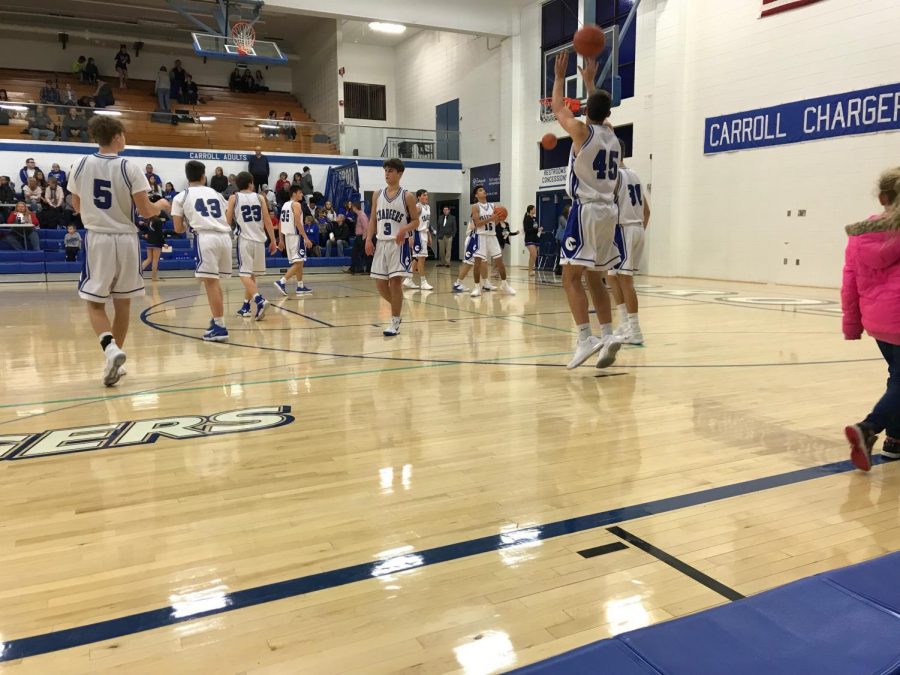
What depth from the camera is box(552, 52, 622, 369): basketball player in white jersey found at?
16.5ft

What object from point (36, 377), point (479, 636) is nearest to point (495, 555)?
point (479, 636)

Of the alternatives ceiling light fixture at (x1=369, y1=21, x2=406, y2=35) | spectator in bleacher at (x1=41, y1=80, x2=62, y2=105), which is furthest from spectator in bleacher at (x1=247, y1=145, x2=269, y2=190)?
ceiling light fixture at (x1=369, y1=21, x2=406, y2=35)

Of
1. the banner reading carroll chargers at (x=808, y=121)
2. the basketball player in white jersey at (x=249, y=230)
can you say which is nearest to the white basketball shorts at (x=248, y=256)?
the basketball player in white jersey at (x=249, y=230)

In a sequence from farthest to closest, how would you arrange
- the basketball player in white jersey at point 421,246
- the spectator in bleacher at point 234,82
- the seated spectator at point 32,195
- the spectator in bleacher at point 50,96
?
the spectator in bleacher at point 234,82
the spectator in bleacher at point 50,96
the seated spectator at point 32,195
the basketball player in white jersey at point 421,246

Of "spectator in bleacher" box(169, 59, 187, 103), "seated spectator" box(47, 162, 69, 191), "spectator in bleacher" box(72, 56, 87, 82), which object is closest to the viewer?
"seated spectator" box(47, 162, 69, 191)

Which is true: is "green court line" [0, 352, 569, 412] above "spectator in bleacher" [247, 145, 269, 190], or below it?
below

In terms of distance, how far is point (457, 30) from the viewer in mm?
20828

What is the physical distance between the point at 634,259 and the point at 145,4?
78.8 ft

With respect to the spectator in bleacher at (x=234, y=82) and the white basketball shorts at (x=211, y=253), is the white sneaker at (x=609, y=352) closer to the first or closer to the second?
the white basketball shorts at (x=211, y=253)

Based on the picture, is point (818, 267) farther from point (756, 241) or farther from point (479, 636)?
point (479, 636)

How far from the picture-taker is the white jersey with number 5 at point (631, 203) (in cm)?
651

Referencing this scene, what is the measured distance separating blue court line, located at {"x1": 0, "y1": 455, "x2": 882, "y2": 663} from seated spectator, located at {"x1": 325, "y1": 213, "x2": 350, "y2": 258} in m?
18.0

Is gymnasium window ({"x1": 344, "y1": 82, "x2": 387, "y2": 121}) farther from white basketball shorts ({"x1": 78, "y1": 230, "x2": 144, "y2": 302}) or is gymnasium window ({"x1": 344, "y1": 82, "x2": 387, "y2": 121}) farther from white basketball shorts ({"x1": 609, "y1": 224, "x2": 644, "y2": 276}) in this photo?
white basketball shorts ({"x1": 78, "y1": 230, "x2": 144, "y2": 302})

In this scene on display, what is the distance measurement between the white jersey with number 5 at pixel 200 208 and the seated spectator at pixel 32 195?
11.9 m
